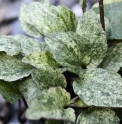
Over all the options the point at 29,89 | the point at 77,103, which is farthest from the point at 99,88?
the point at 29,89

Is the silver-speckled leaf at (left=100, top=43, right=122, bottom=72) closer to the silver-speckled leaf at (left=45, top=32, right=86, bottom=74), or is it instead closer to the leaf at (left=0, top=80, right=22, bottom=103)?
the silver-speckled leaf at (left=45, top=32, right=86, bottom=74)

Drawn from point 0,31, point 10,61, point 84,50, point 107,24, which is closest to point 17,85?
point 10,61

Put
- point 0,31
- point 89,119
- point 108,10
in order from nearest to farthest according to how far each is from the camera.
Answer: point 89,119
point 108,10
point 0,31

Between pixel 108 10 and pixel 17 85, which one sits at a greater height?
pixel 108 10

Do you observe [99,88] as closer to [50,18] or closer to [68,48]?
[68,48]

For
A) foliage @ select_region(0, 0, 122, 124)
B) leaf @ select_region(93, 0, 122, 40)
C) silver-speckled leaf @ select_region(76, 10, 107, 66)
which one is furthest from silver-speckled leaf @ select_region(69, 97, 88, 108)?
leaf @ select_region(93, 0, 122, 40)

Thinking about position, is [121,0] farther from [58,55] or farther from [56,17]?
[58,55]
